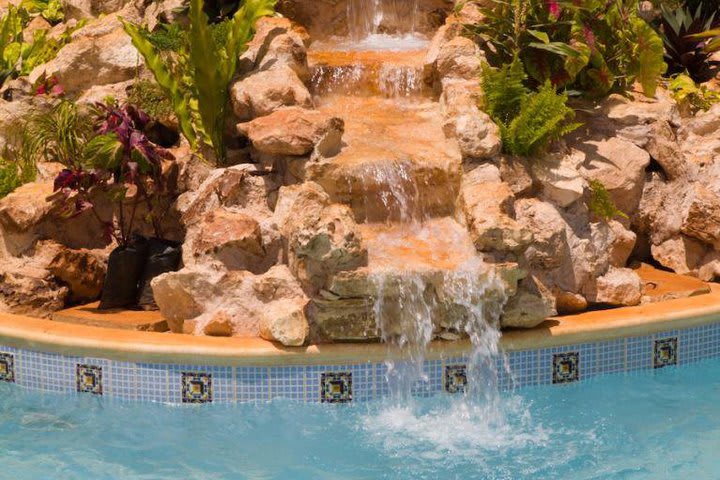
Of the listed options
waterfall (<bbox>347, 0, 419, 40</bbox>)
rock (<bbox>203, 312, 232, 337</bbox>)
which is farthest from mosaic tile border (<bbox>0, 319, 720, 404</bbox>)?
waterfall (<bbox>347, 0, 419, 40</bbox>)

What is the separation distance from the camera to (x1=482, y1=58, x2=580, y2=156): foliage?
8.40 meters

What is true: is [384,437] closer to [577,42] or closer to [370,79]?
[370,79]

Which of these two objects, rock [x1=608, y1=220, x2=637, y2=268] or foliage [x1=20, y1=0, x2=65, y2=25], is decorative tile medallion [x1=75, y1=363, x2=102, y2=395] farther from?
foliage [x1=20, y1=0, x2=65, y2=25]

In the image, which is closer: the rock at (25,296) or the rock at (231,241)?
the rock at (231,241)

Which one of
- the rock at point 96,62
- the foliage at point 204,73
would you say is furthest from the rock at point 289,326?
the rock at point 96,62

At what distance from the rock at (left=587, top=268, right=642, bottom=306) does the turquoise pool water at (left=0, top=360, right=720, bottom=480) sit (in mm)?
876

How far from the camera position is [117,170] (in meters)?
8.43

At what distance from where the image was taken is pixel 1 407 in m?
7.33

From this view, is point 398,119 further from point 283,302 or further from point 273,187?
point 283,302

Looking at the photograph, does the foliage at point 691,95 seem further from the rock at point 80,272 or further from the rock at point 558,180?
the rock at point 80,272

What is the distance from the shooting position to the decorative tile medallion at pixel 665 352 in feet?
26.4

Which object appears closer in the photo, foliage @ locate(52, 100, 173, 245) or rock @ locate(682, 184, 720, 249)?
foliage @ locate(52, 100, 173, 245)

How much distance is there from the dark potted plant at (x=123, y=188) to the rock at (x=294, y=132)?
826 millimetres

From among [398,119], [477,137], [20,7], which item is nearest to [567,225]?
[477,137]
